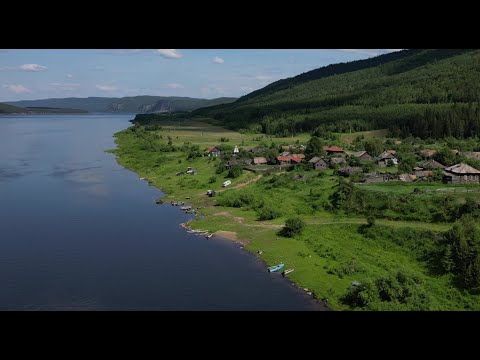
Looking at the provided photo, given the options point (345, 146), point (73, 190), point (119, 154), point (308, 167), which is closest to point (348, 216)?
point (308, 167)

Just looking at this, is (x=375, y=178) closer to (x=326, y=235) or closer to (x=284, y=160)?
(x=326, y=235)

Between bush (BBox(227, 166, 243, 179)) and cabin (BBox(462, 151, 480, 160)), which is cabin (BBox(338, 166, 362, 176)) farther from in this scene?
cabin (BBox(462, 151, 480, 160))

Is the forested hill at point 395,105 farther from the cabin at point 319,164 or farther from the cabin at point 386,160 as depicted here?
the cabin at point 319,164

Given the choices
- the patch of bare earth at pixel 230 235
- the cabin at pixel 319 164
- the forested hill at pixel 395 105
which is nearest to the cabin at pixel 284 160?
the cabin at pixel 319 164

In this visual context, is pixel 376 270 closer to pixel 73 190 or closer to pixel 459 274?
pixel 459 274
